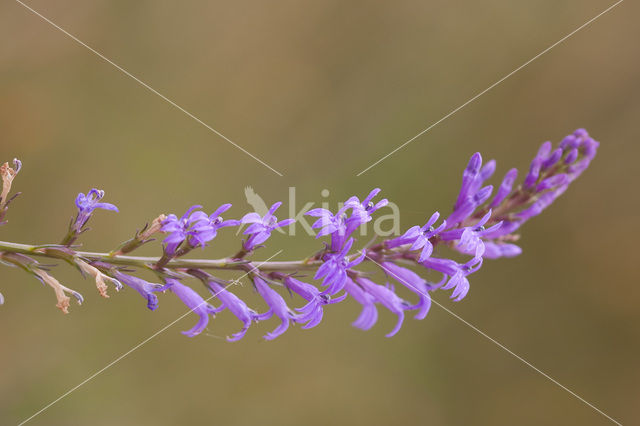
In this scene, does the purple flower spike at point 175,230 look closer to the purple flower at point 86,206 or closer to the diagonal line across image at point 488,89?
the purple flower at point 86,206

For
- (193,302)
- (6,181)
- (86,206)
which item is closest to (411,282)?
(193,302)

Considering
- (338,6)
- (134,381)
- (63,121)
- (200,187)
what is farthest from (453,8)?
(134,381)

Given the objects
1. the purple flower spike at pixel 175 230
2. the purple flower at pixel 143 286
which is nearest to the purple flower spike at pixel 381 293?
the purple flower spike at pixel 175 230

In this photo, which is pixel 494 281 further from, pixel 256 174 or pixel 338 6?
pixel 338 6

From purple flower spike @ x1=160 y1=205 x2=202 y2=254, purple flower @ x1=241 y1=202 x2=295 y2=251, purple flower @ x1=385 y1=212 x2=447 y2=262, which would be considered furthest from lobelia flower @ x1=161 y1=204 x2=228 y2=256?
purple flower @ x1=385 y1=212 x2=447 y2=262

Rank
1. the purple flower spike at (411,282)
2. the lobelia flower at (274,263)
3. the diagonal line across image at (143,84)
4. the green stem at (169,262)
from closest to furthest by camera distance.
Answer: the green stem at (169,262) < the lobelia flower at (274,263) < the purple flower spike at (411,282) < the diagonal line across image at (143,84)
